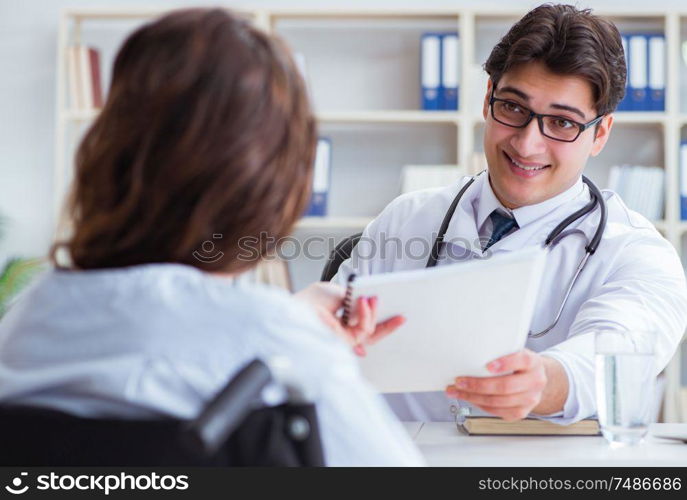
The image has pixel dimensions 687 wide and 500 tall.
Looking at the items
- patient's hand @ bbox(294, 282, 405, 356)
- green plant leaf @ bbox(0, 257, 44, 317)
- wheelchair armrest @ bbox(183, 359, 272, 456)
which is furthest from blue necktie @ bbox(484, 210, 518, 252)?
green plant leaf @ bbox(0, 257, 44, 317)

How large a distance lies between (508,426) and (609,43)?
864mm

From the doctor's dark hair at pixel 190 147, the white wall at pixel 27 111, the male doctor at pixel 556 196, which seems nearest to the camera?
the doctor's dark hair at pixel 190 147

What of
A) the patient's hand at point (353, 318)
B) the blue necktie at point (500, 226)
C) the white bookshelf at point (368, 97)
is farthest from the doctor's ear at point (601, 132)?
the white bookshelf at point (368, 97)

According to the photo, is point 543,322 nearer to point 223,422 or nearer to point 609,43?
point 609,43

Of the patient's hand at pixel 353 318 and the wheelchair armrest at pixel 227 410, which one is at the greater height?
Result: the wheelchair armrest at pixel 227 410

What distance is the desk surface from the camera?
1129 millimetres

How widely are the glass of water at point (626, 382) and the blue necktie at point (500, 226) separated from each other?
638 mm

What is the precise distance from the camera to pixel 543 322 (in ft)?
5.81

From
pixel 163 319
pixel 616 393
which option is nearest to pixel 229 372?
pixel 163 319

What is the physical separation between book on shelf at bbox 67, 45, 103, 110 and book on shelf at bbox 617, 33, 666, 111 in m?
2.16

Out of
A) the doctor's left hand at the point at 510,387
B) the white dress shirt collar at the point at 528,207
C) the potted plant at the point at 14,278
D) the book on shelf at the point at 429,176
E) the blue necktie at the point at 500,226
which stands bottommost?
the potted plant at the point at 14,278

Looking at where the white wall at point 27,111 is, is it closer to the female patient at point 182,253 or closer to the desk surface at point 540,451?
the desk surface at point 540,451

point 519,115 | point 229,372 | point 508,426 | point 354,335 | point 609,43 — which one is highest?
point 609,43

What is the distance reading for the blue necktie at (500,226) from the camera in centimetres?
190
